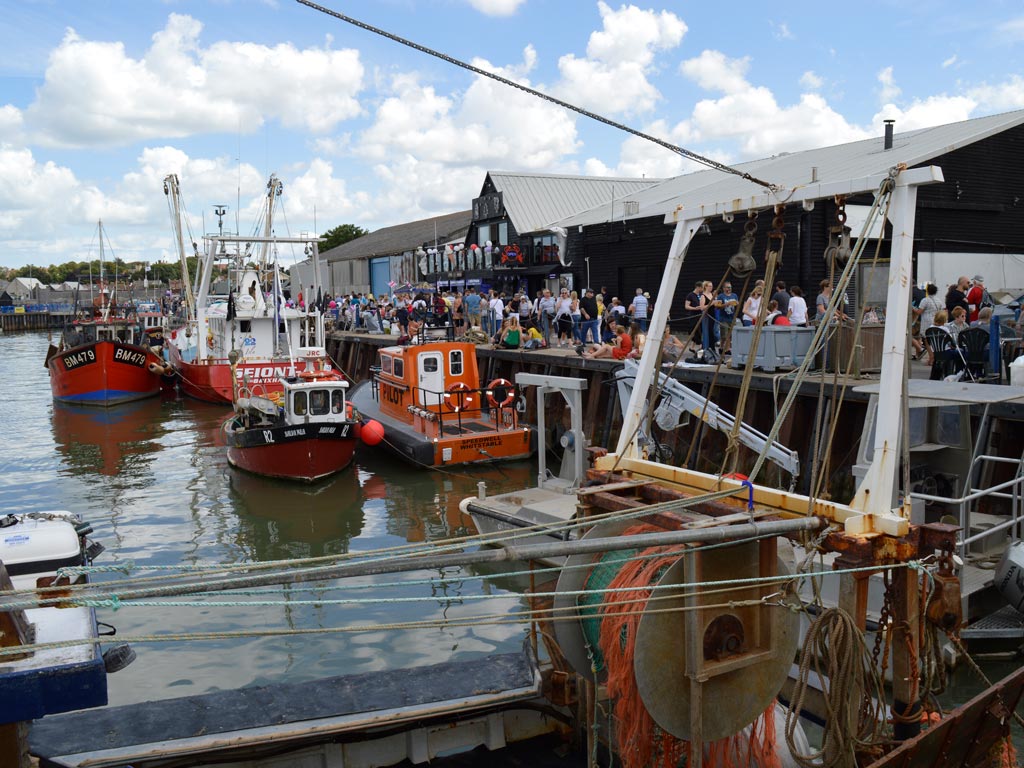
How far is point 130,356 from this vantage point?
3133cm

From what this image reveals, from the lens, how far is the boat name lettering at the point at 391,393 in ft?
68.8

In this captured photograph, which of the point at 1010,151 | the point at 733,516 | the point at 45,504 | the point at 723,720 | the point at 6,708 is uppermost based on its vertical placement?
the point at 1010,151

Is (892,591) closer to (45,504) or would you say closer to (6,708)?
(6,708)

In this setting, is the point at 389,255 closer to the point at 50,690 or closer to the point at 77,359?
the point at 77,359

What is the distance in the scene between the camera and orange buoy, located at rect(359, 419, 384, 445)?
1916 centimetres

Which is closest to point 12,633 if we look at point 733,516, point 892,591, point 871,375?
point 733,516

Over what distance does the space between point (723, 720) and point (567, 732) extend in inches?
70.7

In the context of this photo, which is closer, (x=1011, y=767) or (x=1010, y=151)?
(x=1011, y=767)


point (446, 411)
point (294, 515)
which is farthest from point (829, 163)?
point (294, 515)

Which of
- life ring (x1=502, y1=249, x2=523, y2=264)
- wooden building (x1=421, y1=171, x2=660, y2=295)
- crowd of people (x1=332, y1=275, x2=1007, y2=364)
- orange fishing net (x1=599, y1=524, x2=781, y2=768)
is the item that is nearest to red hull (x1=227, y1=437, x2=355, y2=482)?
crowd of people (x1=332, y1=275, x2=1007, y2=364)

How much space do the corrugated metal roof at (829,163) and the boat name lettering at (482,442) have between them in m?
7.57

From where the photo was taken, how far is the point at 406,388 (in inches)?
800

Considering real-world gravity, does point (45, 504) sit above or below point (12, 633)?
below

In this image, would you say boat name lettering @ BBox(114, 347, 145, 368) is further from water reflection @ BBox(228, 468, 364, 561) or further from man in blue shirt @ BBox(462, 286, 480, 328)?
water reflection @ BBox(228, 468, 364, 561)
